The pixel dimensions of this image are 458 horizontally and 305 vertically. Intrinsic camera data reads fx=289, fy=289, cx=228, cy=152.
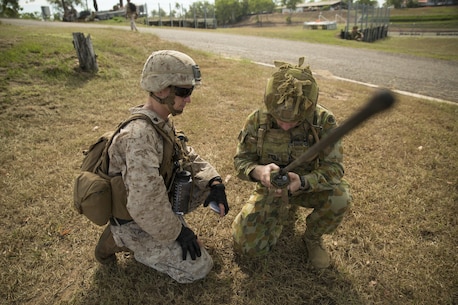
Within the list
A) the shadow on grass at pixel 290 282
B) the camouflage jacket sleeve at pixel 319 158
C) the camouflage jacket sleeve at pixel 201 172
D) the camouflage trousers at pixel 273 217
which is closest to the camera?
the shadow on grass at pixel 290 282

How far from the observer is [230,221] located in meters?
3.43

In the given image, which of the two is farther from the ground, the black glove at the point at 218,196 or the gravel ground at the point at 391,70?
the gravel ground at the point at 391,70

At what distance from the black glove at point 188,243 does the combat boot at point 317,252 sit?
110cm

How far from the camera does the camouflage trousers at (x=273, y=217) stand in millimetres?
2770

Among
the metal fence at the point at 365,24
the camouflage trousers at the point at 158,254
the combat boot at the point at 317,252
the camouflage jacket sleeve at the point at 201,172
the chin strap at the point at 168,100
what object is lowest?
the combat boot at the point at 317,252

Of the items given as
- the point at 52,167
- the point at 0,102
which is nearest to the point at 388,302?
the point at 52,167

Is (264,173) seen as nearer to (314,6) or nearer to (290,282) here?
(290,282)

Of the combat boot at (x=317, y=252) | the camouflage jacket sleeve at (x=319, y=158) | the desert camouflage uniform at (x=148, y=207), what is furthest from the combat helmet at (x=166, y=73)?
the combat boot at (x=317, y=252)

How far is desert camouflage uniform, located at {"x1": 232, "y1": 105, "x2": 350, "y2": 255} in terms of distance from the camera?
8.89ft

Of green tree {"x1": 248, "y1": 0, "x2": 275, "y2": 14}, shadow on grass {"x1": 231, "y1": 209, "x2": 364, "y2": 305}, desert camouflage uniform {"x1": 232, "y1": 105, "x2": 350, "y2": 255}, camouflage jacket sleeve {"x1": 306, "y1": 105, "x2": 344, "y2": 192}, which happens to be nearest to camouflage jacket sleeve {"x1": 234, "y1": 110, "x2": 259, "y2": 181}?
desert camouflage uniform {"x1": 232, "y1": 105, "x2": 350, "y2": 255}

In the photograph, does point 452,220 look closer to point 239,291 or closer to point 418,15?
point 239,291

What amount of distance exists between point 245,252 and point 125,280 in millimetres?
1140

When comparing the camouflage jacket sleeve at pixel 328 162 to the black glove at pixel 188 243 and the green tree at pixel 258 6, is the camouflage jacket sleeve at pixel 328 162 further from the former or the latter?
the green tree at pixel 258 6

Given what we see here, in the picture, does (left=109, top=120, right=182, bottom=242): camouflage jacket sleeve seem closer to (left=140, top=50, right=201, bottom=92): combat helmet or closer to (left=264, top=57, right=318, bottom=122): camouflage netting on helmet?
(left=140, top=50, right=201, bottom=92): combat helmet
